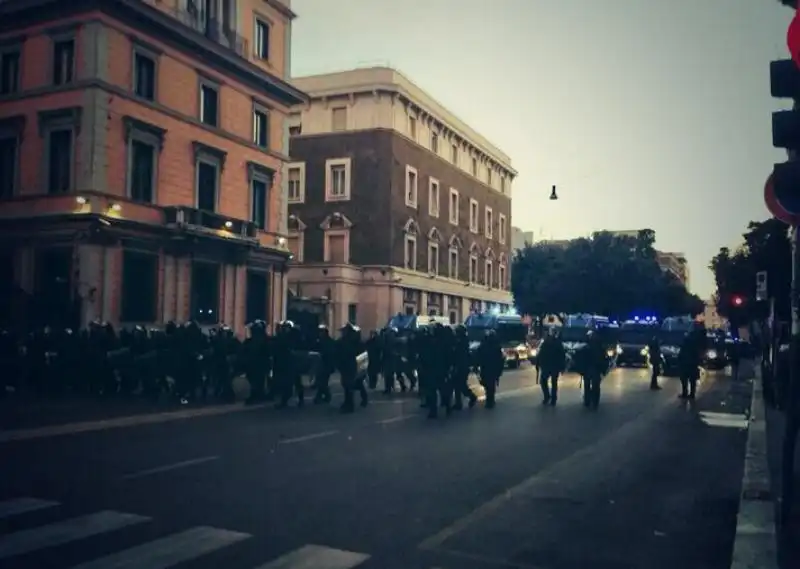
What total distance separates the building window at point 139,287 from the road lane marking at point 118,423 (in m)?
13.9

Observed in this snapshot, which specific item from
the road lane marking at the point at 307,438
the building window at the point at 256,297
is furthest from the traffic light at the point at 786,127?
the building window at the point at 256,297

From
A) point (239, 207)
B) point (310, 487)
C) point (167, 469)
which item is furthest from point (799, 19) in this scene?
point (239, 207)

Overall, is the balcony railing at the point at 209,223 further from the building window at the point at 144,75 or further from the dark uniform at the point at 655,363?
the dark uniform at the point at 655,363

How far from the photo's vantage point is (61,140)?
29.8 meters

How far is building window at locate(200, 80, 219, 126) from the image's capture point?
34.5 metres

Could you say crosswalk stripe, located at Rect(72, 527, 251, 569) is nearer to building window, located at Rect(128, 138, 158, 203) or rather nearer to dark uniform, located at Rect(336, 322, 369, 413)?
dark uniform, located at Rect(336, 322, 369, 413)

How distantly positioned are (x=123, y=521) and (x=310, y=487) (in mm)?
2197

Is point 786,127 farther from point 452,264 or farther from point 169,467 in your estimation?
point 452,264

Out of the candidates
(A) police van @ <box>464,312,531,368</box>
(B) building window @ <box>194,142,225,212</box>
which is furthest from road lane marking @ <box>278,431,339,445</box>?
(A) police van @ <box>464,312,531,368</box>

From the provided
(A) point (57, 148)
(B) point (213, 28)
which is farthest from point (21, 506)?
(B) point (213, 28)

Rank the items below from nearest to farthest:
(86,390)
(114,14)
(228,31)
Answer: (86,390), (114,14), (228,31)

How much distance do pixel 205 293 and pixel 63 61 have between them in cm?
1062

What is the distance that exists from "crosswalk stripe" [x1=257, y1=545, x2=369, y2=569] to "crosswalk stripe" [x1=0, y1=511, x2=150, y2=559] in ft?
5.32

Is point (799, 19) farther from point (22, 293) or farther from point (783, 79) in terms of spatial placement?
point (22, 293)
